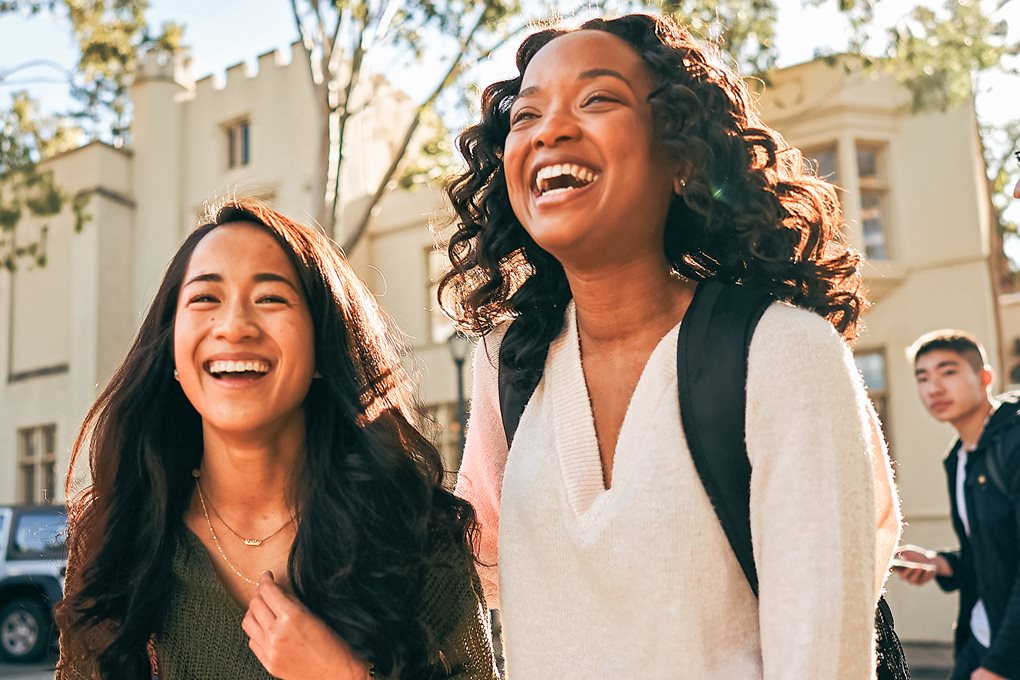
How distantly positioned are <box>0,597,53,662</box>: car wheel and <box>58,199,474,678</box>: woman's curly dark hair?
37.5ft

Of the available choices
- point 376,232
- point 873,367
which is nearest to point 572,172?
point 873,367

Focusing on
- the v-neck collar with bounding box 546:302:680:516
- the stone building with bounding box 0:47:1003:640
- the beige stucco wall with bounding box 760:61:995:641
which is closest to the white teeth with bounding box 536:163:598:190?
the v-neck collar with bounding box 546:302:680:516

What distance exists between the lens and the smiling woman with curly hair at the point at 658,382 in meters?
1.65

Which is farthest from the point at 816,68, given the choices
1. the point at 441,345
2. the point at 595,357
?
the point at 595,357

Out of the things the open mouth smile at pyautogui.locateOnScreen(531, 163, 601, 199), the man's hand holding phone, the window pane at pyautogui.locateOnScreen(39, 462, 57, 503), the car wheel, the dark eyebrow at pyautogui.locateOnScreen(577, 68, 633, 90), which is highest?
the dark eyebrow at pyautogui.locateOnScreen(577, 68, 633, 90)

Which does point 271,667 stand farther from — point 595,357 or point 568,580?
point 595,357

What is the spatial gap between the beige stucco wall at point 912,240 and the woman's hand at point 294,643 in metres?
11.8

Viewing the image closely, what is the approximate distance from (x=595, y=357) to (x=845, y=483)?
653 millimetres

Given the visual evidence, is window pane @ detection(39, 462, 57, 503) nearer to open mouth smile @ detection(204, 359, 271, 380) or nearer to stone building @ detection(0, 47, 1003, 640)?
stone building @ detection(0, 47, 1003, 640)

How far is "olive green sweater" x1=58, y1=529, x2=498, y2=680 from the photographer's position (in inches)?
97.1

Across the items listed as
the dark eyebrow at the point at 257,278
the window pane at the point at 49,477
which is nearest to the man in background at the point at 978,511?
the dark eyebrow at the point at 257,278

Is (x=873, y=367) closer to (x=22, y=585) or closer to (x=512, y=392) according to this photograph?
(x=22, y=585)

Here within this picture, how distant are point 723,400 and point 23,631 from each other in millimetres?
13377

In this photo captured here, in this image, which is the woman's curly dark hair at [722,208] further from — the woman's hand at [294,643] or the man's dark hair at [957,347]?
the man's dark hair at [957,347]
